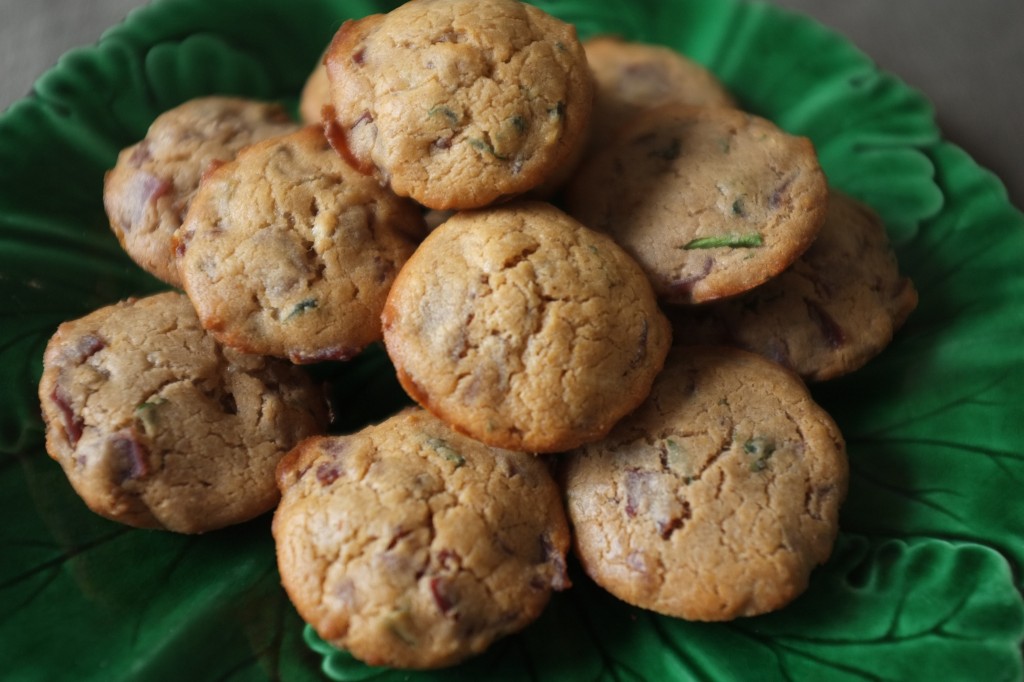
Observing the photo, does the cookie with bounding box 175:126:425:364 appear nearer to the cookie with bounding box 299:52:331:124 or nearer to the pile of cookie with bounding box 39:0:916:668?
the pile of cookie with bounding box 39:0:916:668

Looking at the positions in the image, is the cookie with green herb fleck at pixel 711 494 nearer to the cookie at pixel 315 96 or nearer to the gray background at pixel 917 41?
the cookie at pixel 315 96

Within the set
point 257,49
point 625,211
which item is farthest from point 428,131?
point 257,49

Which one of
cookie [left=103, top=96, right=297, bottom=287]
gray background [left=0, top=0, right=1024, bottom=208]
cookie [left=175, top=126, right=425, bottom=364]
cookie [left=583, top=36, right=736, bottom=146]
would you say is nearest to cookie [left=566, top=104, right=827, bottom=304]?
cookie [left=583, top=36, right=736, bottom=146]

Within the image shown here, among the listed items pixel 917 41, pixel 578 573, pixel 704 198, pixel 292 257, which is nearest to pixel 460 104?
pixel 292 257

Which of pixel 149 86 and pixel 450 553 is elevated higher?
pixel 149 86

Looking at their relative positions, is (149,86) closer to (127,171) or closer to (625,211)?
(127,171)

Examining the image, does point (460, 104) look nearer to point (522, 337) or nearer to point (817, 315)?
point (522, 337)
